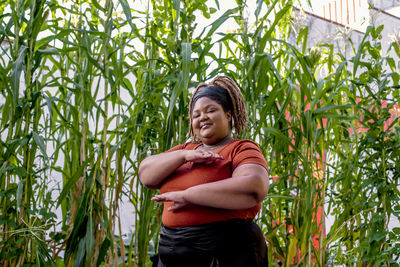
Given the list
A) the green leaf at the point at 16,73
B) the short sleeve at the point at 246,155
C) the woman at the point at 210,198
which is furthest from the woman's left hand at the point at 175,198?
the green leaf at the point at 16,73

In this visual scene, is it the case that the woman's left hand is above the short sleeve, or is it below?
below

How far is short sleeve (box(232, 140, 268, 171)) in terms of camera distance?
822 millimetres

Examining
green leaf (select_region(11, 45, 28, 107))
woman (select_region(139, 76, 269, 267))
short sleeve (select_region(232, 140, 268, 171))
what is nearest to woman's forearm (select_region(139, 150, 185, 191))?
woman (select_region(139, 76, 269, 267))

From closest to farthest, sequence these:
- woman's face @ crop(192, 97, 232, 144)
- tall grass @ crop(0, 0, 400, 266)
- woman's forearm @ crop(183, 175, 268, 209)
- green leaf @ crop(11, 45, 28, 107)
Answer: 1. woman's forearm @ crop(183, 175, 268, 209)
2. woman's face @ crop(192, 97, 232, 144)
3. green leaf @ crop(11, 45, 28, 107)
4. tall grass @ crop(0, 0, 400, 266)

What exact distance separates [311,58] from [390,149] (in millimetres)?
494

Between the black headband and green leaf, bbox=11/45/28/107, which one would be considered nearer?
the black headband

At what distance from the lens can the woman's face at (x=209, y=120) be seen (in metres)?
0.91

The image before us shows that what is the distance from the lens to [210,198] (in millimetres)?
763

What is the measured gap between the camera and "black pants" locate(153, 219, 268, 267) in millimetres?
818

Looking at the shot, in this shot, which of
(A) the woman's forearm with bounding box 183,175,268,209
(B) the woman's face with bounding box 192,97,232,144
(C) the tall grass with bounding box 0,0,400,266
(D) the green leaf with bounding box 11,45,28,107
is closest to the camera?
(A) the woman's forearm with bounding box 183,175,268,209

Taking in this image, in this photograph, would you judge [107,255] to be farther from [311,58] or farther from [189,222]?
[311,58]

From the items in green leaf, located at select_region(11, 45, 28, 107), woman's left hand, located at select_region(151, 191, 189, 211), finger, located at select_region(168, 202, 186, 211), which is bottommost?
finger, located at select_region(168, 202, 186, 211)

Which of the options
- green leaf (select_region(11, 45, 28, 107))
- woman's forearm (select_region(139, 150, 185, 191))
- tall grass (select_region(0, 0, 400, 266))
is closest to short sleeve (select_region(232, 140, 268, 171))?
woman's forearm (select_region(139, 150, 185, 191))

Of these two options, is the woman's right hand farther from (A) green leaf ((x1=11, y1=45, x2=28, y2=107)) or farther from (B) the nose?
(A) green leaf ((x1=11, y1=45, x2=28, y2=107))
